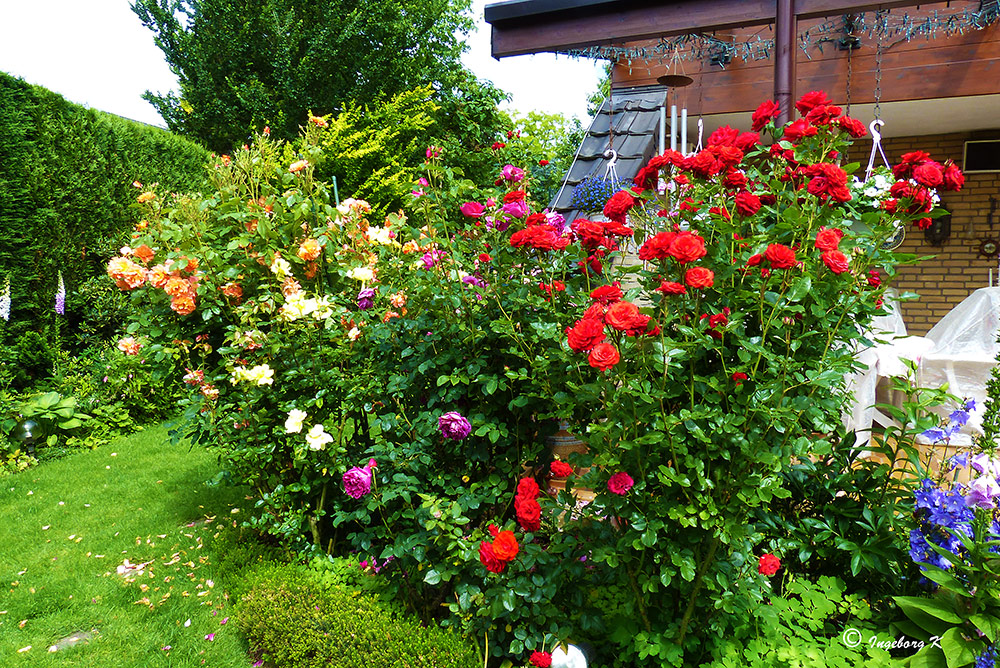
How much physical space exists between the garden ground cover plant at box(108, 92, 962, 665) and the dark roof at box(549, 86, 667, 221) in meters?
2.22

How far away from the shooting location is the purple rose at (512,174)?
2.06 m

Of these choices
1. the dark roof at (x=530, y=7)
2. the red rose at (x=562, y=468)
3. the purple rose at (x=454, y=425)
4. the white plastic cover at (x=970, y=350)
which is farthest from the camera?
the white plastic cover at (x=970, y=350)

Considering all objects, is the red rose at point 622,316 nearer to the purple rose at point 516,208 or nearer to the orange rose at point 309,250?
the purple rose at point 516,208

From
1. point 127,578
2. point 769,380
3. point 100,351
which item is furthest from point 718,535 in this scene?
point 100,351

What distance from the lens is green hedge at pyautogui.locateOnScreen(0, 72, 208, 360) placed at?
4.99 metres

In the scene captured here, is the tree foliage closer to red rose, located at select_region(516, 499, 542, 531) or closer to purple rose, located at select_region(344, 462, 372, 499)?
purple rose, located at select_region(344, 462, 372, 499)

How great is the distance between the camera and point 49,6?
822 cm

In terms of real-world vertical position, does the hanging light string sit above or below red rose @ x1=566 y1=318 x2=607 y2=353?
above

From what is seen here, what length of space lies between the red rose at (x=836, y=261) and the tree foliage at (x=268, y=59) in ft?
37.7

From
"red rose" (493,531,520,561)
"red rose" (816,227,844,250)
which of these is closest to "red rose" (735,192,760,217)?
"red rose" (816,227,844,250)

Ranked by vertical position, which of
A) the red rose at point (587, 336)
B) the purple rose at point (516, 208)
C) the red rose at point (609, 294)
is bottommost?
the red rose at point (587, 336)

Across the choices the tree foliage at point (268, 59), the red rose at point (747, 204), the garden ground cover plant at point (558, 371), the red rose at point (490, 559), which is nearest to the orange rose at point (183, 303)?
the garden ground cover plant at point (558, 371)

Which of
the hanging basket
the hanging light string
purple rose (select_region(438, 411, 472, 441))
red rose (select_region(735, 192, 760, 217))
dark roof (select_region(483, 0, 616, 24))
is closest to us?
red rose (select_region(735, 192, 760, 217))

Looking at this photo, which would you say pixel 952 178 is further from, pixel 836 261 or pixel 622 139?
pixel 622 139
